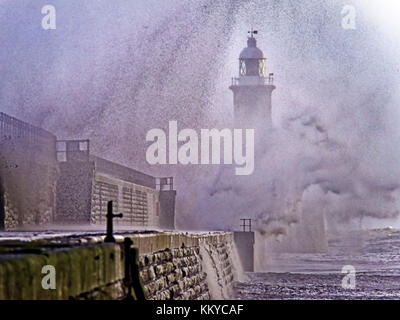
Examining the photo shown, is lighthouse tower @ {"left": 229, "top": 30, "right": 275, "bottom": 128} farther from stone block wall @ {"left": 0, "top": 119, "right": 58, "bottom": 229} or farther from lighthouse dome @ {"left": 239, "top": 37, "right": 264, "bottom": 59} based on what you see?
stone block wall @ {"left": 0, "top": 119, "right": 58, "bottom": 229}

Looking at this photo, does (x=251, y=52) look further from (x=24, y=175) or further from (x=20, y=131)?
(x=24, y=175)

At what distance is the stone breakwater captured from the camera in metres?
5.04

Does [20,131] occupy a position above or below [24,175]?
above

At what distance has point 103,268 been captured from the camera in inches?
257

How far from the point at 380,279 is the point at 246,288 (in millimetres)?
4407

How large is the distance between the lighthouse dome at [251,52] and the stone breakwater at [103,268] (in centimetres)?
3907

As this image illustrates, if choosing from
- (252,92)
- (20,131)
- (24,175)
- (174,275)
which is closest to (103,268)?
(174,275)

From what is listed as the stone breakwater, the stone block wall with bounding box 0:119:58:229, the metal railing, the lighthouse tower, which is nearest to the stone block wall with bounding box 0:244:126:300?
the stone breakwater

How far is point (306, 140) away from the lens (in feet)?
163

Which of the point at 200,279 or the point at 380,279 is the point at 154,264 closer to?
the point at 200,279

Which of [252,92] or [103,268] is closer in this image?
[103,268]

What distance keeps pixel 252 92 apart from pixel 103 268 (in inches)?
1768

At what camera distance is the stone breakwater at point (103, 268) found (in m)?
5.04

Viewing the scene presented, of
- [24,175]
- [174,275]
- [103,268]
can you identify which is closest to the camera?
[103,268]
